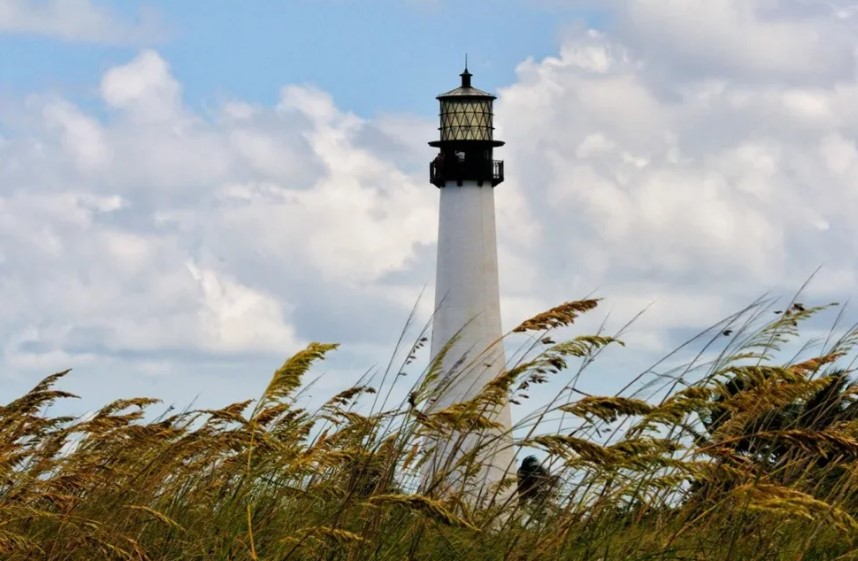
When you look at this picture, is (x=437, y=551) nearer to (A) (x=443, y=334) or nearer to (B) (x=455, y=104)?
(A) (x=443, y=334)

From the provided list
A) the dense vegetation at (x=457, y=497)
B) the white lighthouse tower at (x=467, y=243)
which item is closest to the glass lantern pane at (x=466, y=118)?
the white lighthouse tower at (x=467, y=243)

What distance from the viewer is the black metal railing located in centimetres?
2744

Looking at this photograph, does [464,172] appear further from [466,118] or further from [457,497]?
[457,497]

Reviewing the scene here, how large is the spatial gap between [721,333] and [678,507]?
0.70m

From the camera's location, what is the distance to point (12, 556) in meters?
3.91

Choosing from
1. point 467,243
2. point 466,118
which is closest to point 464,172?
point 467,243

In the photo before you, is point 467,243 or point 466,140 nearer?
point 467,243

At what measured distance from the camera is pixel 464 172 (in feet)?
90.0

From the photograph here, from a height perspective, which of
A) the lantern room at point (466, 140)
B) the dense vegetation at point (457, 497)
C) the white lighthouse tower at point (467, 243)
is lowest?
the dense vegetation at point (457, 497)

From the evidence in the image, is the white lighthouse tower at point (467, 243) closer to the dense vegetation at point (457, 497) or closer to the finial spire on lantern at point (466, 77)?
the finial spire on lantern at point (466, 77)

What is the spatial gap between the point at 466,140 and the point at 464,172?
1325 mm

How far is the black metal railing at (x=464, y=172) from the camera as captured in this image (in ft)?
90.0

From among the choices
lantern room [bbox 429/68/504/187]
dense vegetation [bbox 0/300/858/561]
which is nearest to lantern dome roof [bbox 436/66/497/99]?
lantern room [bbox 429/68/504/187]

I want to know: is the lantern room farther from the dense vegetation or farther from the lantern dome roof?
the dense vegetation
